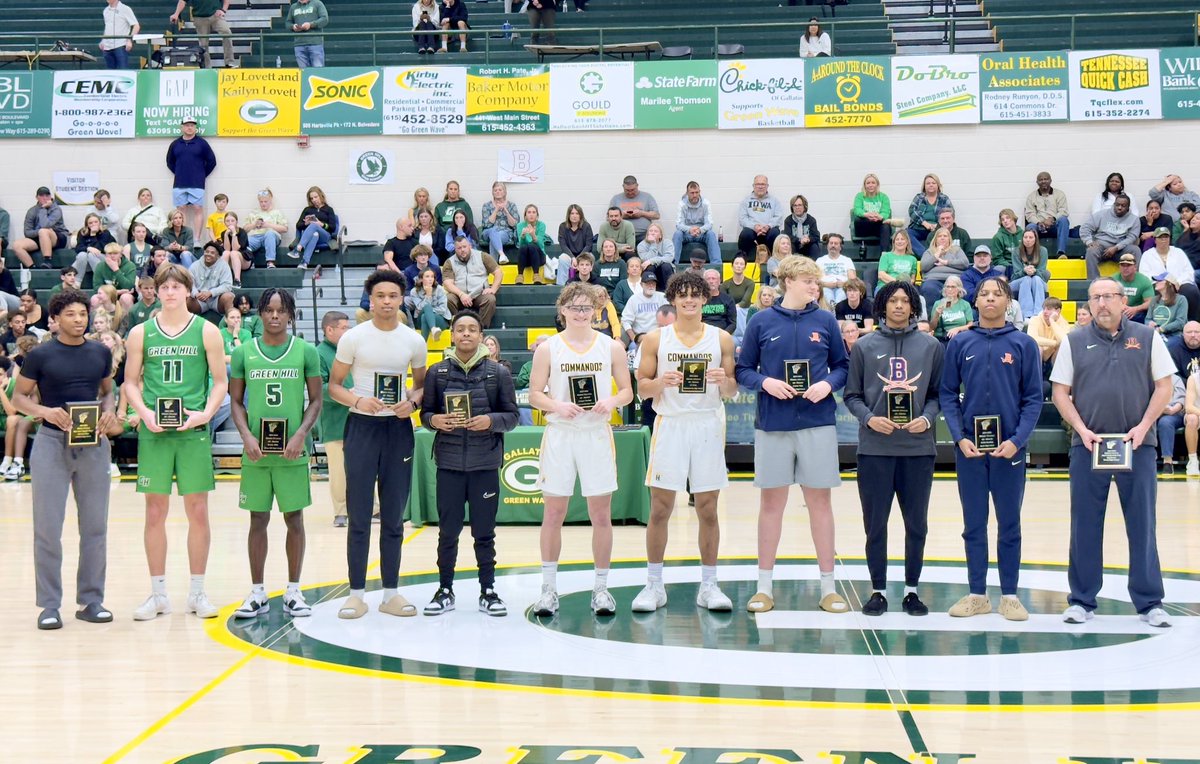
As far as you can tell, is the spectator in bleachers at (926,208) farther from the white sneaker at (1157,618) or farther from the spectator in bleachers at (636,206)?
the white sneaker at (1157,618)

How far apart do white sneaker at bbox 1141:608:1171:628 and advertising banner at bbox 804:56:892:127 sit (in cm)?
1334

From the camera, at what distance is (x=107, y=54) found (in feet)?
66.9

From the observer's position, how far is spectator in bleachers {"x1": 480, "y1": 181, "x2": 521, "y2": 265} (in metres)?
18.7

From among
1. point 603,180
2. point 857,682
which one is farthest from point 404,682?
point 603,180

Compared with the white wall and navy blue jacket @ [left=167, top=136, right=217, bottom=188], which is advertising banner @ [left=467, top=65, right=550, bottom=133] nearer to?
the white wall

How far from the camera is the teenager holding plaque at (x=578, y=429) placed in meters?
7.41

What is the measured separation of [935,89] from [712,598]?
13.6m

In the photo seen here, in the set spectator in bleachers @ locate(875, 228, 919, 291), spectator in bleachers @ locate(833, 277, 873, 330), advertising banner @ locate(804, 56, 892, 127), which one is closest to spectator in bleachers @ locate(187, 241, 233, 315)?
spectator in bleachers @ locate(833, 277, 873, 330)

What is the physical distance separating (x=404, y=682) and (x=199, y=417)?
2.25m

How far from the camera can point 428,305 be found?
54.4ft

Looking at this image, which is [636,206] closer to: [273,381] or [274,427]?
[273,381]

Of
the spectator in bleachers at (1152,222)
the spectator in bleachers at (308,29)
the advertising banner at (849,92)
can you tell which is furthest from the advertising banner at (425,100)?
the spectator in bleachers at (1152,222)

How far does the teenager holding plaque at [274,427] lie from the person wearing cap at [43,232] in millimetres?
13323

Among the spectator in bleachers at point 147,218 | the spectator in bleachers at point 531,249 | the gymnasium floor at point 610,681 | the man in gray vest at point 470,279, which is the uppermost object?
the spectator in bleachers at point 147,218
